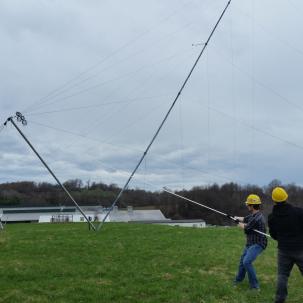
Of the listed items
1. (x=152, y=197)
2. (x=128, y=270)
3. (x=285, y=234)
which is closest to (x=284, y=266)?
(x=285, y=234)

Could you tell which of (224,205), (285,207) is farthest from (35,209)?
(285,207)

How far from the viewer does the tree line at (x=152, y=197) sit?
46.3m

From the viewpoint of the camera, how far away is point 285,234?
9.49 m

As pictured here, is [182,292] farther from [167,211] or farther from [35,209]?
[167,211]

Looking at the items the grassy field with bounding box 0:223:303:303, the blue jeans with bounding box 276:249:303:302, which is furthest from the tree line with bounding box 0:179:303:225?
the blue jeans with bounding box 276:249:303:302

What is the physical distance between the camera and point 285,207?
9516mm

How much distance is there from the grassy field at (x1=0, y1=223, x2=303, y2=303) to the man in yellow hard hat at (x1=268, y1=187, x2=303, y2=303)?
49.1 inches

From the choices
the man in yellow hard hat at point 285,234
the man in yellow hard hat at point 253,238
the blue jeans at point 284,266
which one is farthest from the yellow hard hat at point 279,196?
the man in yellow hard hat at point 253,238

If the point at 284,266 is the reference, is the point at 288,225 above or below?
above

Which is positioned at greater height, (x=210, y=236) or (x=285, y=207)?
(x=285, y=207)

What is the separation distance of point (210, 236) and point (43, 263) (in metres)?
9.94

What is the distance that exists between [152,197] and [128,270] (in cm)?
5892

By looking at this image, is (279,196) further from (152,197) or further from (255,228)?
(152,197)

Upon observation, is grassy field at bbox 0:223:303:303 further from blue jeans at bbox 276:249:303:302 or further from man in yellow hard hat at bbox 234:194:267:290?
blue jeans at bbox 276:249:303:302
